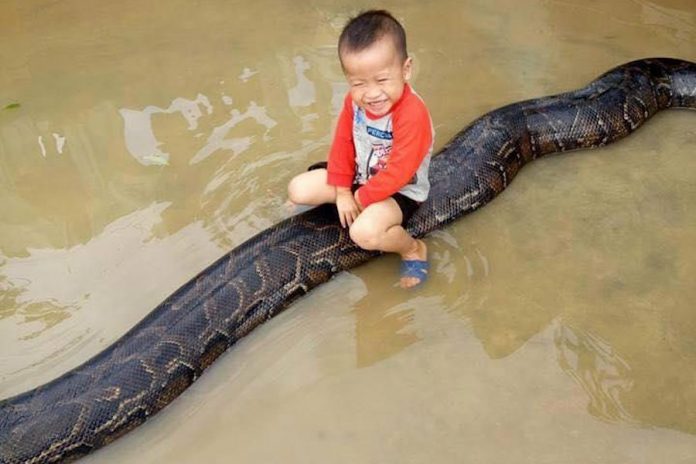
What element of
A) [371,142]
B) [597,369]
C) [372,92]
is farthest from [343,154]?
[597,369]

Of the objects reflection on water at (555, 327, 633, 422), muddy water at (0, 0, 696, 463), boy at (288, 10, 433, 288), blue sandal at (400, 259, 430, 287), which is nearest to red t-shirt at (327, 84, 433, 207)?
boy at (288, 10, 433, 288)

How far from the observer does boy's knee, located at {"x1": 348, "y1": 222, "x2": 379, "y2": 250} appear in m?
4.12

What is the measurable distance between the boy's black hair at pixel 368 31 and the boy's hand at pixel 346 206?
1.01 metres

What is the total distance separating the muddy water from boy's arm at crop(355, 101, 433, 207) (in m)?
0.67

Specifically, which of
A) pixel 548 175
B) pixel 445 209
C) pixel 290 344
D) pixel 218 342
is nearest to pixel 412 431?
pixel 290 344

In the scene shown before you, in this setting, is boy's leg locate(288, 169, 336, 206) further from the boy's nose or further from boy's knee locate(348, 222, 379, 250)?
the boy's nose

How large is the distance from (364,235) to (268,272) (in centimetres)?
59

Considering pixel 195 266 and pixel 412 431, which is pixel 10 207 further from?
pixel 412 431

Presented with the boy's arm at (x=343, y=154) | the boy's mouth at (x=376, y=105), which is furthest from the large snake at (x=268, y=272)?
the boy's mouth at (x=376, y=105)

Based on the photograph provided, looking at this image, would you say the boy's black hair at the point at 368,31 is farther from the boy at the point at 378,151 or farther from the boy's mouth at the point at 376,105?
the boy's mouth at the point at 376,105

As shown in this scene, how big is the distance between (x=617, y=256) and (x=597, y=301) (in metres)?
0.41

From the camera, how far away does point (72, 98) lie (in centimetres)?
581

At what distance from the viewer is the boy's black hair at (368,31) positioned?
11.2 ft

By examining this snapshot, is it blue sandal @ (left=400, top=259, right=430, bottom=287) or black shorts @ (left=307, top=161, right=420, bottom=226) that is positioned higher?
black shorts @ (left=307, top=161, right=420, bottom=226)
